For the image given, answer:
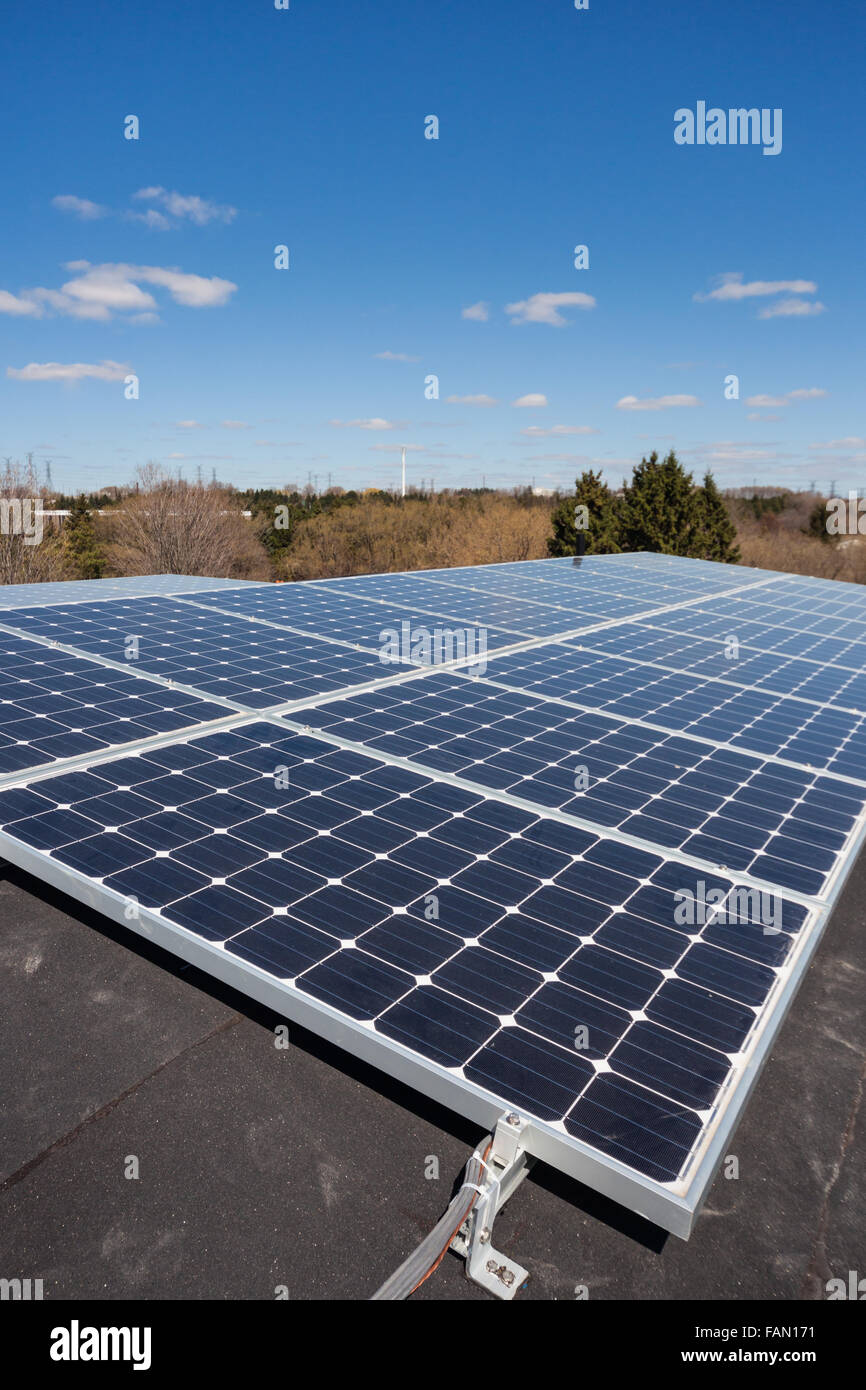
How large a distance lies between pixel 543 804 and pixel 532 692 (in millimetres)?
4710

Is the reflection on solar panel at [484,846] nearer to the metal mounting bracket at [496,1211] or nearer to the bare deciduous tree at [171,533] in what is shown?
the metal mounting bracket at [496,1211]

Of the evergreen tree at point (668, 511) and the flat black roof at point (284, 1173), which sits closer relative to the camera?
the flat black roof at point (284, 1173)

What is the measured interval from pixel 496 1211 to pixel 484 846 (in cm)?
354

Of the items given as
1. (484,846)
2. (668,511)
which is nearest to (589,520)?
(668,511)

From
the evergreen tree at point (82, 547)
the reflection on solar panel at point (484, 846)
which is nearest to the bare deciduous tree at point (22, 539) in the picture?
the evergreen tree at point (82, 547)

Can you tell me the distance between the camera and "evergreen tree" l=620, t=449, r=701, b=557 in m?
65.1

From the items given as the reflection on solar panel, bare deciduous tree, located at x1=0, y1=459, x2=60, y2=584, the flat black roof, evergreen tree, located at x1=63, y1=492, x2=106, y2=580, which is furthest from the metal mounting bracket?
evergreen tree, located at x1=63, y1=492, x2=106, y2=580

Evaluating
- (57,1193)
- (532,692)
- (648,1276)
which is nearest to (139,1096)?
(57,1193)

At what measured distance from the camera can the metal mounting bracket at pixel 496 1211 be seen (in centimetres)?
510

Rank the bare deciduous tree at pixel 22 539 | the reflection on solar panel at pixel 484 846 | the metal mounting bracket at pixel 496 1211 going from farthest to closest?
the bare deciduous tree at pixel 22 539
the reflection on solar panel at pixel 484 846
the metal mounting bracket at pixel 496 1211

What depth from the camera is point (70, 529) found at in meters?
71.2

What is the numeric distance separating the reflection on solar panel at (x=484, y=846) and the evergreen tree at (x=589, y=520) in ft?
173

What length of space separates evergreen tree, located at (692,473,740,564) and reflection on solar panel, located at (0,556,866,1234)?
52.7 metres

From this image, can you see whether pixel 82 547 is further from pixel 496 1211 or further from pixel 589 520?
pixel 496 1211
